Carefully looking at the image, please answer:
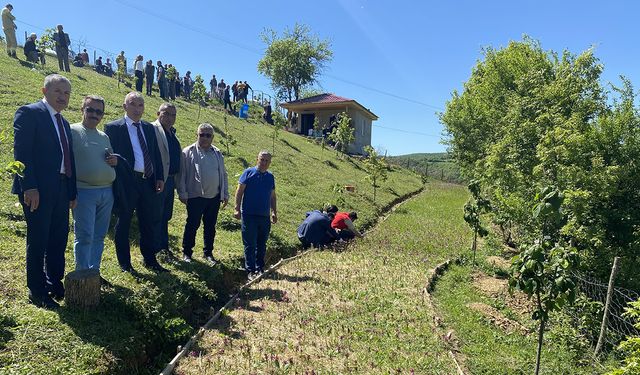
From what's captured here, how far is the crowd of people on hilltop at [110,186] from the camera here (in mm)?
4117

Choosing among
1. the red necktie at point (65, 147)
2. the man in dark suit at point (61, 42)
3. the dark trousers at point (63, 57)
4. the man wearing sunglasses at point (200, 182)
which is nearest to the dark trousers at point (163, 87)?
the dark trousers at point (63, 57)

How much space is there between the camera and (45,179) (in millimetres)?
4105

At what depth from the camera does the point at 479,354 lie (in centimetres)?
532

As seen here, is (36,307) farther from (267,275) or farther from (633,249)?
(633,249)

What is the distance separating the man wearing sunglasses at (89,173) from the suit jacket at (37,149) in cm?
34

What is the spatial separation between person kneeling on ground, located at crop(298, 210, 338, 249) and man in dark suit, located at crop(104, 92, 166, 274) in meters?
4.50

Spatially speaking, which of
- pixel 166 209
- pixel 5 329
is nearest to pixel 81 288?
pixel 5 329

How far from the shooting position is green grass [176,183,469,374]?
4.61 m

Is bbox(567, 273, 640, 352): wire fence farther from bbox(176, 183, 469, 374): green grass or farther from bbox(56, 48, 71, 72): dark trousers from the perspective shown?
bbox(56, 48, 71, 72): dark trousers

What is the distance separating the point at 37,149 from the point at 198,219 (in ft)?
9.23

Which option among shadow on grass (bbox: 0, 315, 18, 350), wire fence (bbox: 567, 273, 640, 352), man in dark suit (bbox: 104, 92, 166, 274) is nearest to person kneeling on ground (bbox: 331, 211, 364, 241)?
wire fence (bbox: 567, 273, 640, 352)

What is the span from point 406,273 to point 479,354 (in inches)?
123

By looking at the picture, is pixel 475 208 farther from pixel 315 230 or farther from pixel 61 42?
pixel 61 42

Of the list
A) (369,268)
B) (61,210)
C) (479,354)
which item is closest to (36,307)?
(61,210)
